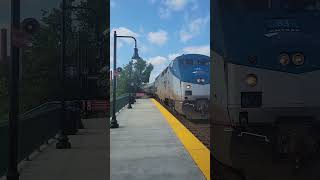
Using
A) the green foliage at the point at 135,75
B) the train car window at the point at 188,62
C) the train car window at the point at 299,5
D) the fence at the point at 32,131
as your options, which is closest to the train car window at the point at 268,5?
the train car window at the point at 299,5

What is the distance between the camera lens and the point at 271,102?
6336 millimetres

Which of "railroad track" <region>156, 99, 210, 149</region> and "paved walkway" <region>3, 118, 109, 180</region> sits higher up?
"railroad track" <region>156, 99, 210, 149</region>

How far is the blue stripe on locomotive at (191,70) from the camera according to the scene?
22.6 meters

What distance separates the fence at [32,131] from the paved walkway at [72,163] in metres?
0.28

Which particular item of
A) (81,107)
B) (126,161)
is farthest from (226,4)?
(81,107)

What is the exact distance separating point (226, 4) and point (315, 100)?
160 centimetres

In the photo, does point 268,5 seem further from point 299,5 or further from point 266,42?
point 266,42

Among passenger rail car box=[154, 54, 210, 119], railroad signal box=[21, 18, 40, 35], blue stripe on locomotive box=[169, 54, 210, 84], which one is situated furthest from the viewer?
blue stripe on locomotive box=[169, 54, 210, 84]

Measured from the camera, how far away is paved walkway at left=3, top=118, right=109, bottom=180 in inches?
372

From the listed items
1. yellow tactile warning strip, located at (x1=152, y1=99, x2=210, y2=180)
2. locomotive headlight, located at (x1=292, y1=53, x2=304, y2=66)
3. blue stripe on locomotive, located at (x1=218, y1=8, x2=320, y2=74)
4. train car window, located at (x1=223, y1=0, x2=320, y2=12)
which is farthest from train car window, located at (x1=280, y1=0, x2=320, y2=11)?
yellow tactile warning strip, located at (x1=152, y1=99, x2=210, y2=180)

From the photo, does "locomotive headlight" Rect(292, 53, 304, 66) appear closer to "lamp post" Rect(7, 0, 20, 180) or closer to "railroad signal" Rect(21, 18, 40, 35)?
"lamp post" Rect(7, 0, 20, 180)

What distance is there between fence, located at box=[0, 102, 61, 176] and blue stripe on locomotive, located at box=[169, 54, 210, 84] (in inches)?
268

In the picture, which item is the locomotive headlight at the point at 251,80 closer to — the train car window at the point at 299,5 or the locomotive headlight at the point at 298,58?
the locomotive headlight at the point at 298,58

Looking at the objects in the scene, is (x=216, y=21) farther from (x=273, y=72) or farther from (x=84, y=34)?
(x=84, y=34)
